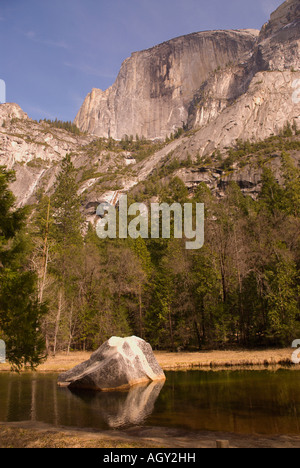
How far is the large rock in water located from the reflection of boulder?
1.95 ft

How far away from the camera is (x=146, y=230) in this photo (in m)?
49.7

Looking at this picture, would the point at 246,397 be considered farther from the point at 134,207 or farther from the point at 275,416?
the point at 134,207

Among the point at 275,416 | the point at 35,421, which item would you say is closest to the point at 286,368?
the point at 275,416

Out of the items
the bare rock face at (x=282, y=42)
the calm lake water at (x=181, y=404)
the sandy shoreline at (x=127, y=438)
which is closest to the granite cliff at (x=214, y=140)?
the bare rock face at (x=282, y=42)

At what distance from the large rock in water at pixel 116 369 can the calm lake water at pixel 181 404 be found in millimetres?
869

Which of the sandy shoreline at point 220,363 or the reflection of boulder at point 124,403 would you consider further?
the sandy shoreline at point 220,363

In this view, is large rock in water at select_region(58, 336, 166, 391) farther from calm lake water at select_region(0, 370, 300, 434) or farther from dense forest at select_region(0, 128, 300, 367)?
dense forest at select_region(0, 128, 300, 367)

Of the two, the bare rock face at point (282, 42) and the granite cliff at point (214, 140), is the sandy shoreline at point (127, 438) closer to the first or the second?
the granite cliff at point (214, 140)

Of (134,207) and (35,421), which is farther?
(134,207)

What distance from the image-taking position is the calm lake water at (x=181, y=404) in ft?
33.7

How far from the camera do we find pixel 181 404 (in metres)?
13.0

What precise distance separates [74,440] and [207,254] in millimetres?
28231

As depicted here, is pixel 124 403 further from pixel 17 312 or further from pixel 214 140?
pixel 214 140

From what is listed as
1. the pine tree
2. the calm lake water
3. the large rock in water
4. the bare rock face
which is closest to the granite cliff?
the bare rock face
